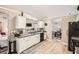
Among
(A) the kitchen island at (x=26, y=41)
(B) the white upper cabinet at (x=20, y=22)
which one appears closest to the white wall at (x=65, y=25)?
(A) the kitchen island at (x=26, y=41)

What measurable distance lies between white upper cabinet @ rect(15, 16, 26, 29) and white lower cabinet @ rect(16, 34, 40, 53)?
362mm

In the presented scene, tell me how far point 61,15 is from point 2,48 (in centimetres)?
184

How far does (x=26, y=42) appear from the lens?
2.54 m

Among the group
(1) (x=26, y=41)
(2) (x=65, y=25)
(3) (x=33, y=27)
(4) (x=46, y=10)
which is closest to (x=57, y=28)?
(2) (x=65, y=25)

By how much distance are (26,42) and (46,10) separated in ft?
3.67

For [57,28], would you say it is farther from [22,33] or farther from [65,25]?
[22,33]

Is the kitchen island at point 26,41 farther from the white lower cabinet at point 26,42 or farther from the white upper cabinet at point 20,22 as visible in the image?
the white upper cabinet at point 20,22

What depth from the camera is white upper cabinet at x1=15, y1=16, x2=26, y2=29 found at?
229cm

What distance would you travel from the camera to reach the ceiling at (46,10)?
7.26 ft

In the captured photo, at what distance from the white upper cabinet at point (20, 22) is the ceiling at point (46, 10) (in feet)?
0.75

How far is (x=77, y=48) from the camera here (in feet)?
7.28
